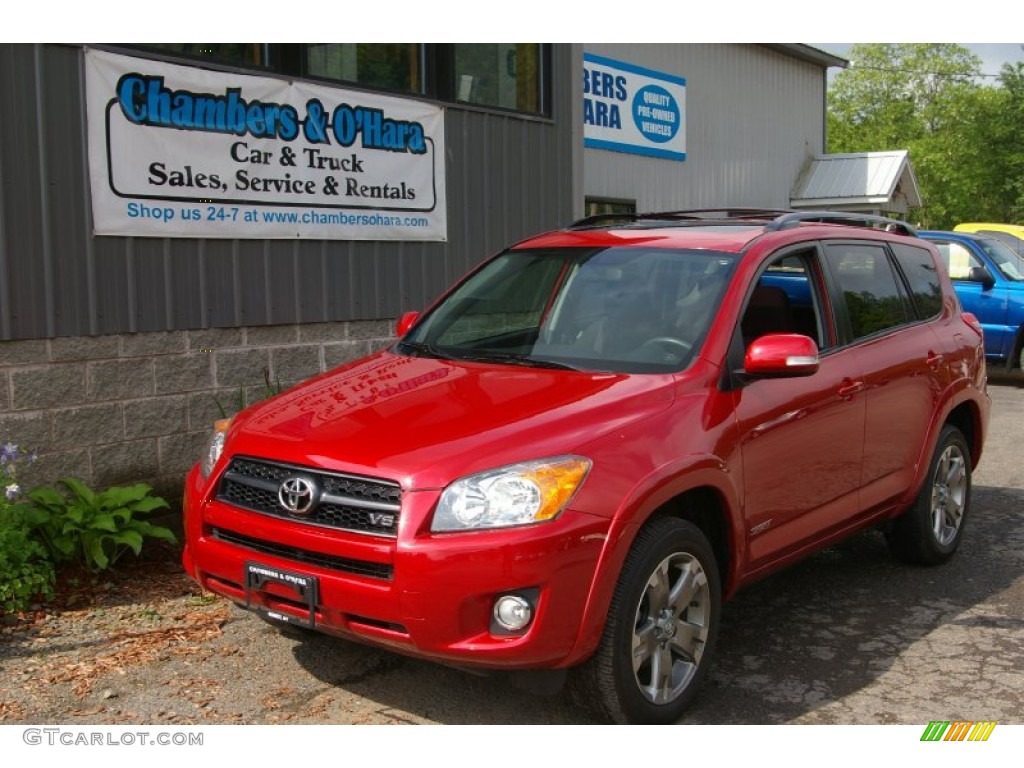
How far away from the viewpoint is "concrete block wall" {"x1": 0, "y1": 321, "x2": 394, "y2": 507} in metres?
5.90

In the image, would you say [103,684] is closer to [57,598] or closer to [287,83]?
[57,598]

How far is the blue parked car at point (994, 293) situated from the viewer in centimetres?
1380

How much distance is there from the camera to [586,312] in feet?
16.0

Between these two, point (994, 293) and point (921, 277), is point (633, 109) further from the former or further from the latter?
point (921, 277)

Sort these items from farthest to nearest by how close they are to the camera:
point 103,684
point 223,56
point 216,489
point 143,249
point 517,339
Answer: point 223,56, point 143,249, point 517,339, point 103,684, point 216,489

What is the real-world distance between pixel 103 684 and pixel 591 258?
2.76 meters

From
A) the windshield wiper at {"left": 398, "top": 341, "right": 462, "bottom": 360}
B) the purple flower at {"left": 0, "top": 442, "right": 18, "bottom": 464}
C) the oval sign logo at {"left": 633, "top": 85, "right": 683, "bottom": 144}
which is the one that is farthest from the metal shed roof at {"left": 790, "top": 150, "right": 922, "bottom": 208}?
the purple flower at {"left": 0, "top": 442, "right": 18, "bottom": 464}

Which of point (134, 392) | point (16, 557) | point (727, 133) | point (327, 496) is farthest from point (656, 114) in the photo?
point (327, 496)

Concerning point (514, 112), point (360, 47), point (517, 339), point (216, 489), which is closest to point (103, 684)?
point (216, 489)

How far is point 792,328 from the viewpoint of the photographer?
5.12m

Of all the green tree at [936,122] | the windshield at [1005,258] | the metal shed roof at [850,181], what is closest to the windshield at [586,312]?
the windshield at [1005,258]

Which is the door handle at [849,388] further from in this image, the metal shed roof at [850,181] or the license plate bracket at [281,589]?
the metal shed roof at [850,181]

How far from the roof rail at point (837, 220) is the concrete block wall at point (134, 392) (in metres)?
3.41

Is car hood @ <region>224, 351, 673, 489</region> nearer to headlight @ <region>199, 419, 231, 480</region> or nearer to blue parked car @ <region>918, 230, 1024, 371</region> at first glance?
headlight @ <region>199, 419, 231, 480</region>
